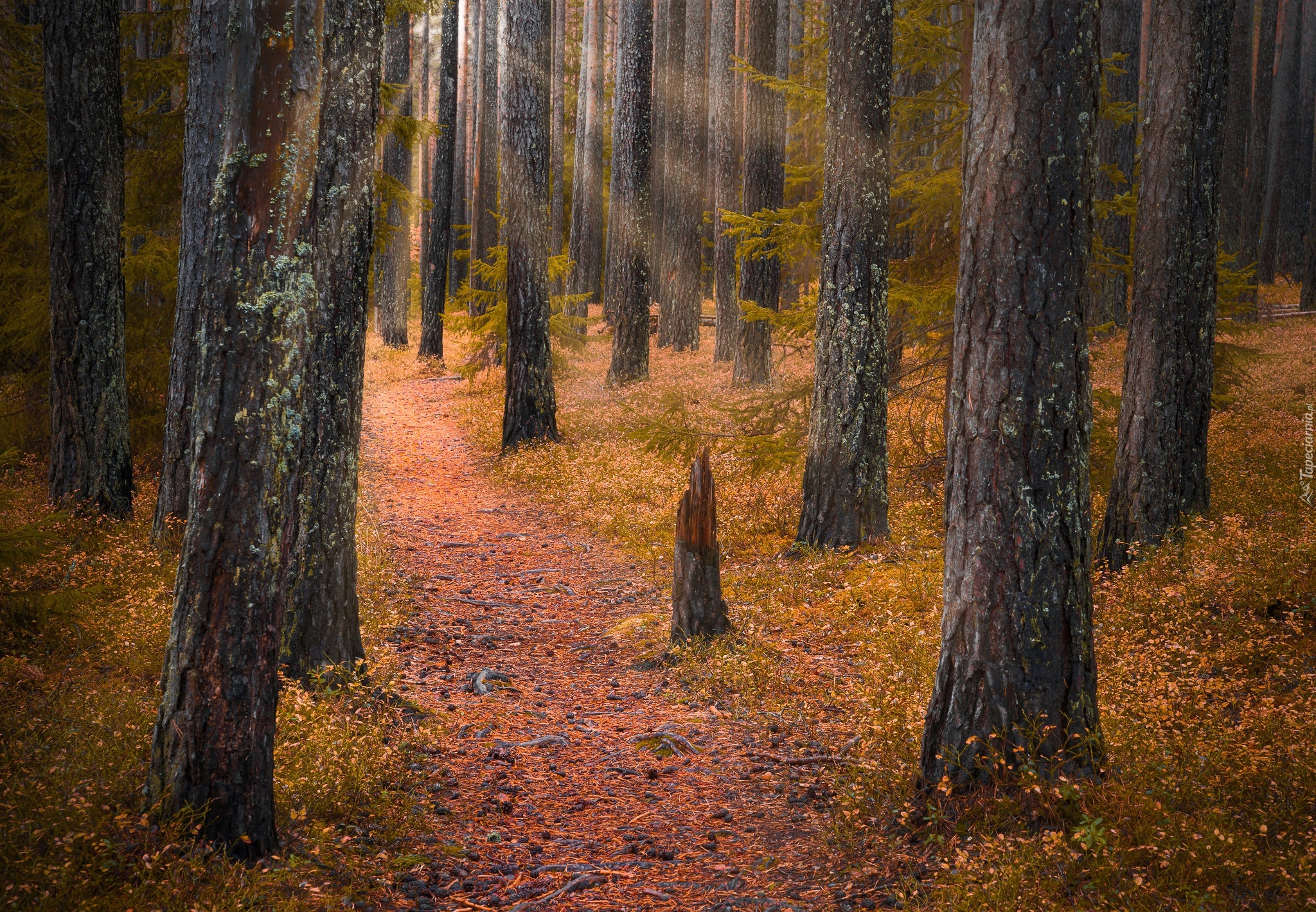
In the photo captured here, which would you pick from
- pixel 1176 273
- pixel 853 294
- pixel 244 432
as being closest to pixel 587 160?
pixel 853 294

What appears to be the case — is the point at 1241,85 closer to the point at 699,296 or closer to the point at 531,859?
the point at 699,296

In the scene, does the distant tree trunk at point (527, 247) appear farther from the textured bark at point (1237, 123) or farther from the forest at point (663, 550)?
the textured bark at point (1237, 123)

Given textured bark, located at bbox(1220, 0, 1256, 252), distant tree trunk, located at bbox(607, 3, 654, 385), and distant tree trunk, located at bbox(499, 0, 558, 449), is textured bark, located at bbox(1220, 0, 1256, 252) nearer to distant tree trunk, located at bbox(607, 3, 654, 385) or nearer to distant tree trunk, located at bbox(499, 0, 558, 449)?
distant tree trunk, located at bbox(607, 3, 654, 385)

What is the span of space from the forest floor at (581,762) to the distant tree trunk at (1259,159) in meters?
22.7

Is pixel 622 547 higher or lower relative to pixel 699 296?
Result: lower

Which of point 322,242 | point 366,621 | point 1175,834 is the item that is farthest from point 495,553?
point 1175,834

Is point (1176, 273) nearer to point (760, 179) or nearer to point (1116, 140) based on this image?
point (760, 179)

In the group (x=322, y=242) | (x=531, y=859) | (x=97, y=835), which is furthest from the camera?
(x=322, y=242)

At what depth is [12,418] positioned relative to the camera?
11.0 meters

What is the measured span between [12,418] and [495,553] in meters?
6.62

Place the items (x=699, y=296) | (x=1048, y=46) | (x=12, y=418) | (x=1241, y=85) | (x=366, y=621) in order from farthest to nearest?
(x=699, y=296) < (x=1241, y=85) < (x=12, y=418) < (x=366, y=621) < (x=1048, y=46)

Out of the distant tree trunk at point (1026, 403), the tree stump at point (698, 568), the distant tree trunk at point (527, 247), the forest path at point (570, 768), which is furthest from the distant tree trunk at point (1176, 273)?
the distant tree trunk at point (527, 247)

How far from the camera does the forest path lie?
13.6 ft

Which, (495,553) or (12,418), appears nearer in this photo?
(495,553)
